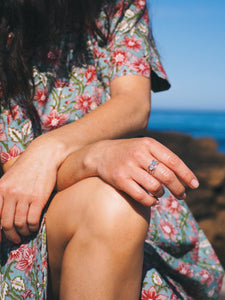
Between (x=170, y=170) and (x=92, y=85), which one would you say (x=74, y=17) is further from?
(x=170, y=170)

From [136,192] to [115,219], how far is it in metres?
0.08

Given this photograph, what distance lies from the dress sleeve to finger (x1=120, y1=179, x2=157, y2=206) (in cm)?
58

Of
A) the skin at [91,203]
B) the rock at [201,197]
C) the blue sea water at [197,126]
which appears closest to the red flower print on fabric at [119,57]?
the skin at [91,203]

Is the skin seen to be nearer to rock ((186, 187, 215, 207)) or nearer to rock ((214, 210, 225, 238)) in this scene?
rock ((214, 210, 225, 238))

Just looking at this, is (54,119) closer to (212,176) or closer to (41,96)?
(41,96)

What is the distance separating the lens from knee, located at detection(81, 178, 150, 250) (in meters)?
0.91

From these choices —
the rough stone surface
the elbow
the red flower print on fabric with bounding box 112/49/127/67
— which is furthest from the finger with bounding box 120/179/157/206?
the rough stone surface

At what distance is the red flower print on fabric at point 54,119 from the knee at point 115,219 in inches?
19.4

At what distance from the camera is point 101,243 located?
0.92m

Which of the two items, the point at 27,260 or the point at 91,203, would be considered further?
the point at 27,260

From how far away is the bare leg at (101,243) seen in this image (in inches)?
36.1

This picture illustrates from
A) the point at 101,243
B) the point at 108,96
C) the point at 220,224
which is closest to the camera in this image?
the point at 101,243

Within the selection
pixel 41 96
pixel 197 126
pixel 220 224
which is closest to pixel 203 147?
pixel 220 224

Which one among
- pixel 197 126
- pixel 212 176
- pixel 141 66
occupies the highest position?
pixel 141 66
